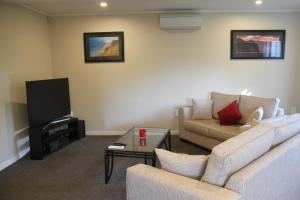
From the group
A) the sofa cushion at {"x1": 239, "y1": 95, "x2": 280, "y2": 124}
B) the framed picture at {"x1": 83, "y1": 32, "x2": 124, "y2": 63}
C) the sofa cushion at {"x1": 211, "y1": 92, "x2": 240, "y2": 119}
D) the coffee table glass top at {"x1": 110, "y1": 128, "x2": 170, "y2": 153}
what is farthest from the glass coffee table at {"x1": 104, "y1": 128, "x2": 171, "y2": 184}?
the framed picture at {"x1": 83, "y1": 32, "x2": 124, "y2": 63}

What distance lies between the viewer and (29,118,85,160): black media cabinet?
3.96 meters

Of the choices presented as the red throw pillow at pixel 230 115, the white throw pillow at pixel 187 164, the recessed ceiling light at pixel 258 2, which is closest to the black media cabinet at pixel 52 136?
the red throw pillow at pixel 230 115

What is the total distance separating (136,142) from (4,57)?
2339mm

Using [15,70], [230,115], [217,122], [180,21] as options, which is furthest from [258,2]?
[15,70]

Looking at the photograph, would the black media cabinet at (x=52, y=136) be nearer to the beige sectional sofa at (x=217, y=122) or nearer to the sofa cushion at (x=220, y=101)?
the beige sectional sofa at (x=217, y=122)

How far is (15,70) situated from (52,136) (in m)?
1.19

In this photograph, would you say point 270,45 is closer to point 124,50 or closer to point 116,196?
point 124,50

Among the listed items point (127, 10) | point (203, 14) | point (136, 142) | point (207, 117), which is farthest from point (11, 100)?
point (203, 14)

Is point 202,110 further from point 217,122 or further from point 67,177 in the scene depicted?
point 67,177

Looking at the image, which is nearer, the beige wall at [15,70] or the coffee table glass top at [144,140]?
the coffee table glass top at [144,140]

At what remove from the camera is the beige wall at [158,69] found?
198 inches

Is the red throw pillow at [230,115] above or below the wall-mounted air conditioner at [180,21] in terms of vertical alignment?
below

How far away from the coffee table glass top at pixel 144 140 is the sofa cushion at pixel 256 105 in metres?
1.32

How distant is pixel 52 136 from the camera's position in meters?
4.29
